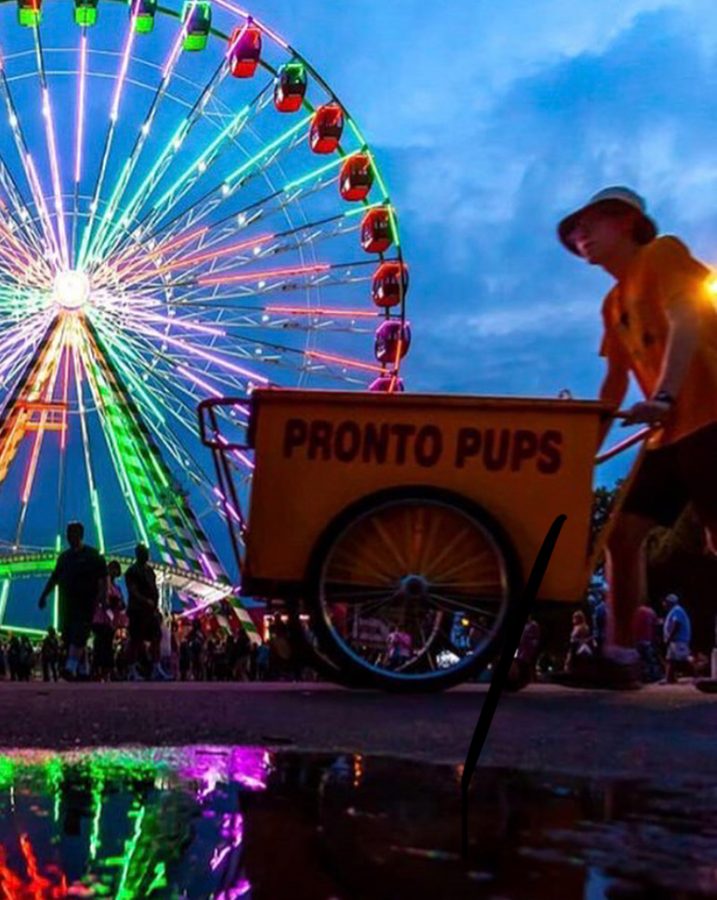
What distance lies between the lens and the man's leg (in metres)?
5.26

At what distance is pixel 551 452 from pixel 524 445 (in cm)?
10

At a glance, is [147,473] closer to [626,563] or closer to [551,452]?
[626,563]

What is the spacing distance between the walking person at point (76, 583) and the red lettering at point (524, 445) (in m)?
4.94

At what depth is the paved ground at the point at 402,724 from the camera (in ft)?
10.4

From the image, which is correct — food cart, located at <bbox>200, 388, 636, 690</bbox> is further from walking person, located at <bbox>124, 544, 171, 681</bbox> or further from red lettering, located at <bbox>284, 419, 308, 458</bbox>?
walking person, located at <bbox>124, 544, 171, 681</bbox>

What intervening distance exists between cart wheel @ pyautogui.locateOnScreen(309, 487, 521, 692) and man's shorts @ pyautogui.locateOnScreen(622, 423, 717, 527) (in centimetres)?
63

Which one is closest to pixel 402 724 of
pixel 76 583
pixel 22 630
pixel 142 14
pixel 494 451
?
pixel 494 451

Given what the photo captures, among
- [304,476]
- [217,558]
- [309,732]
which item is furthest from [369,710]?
[217,558]

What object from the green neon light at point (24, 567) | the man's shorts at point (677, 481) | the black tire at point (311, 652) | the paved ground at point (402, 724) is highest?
the green neon light at point (24, 567)

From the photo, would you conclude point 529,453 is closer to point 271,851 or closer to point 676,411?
point 676,411

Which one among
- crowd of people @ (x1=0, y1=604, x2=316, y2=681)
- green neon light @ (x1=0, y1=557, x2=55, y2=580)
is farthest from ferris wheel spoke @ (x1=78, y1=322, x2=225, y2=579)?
green neon light @ (x1=0, y1=557, x2=55, y2=580)

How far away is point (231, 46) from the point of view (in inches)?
798

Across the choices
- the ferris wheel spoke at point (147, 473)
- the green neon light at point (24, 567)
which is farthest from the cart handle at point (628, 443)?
the green neon light at point (24, 567)

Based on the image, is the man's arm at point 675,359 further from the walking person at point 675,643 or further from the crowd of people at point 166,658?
the walking person at point 675,643
